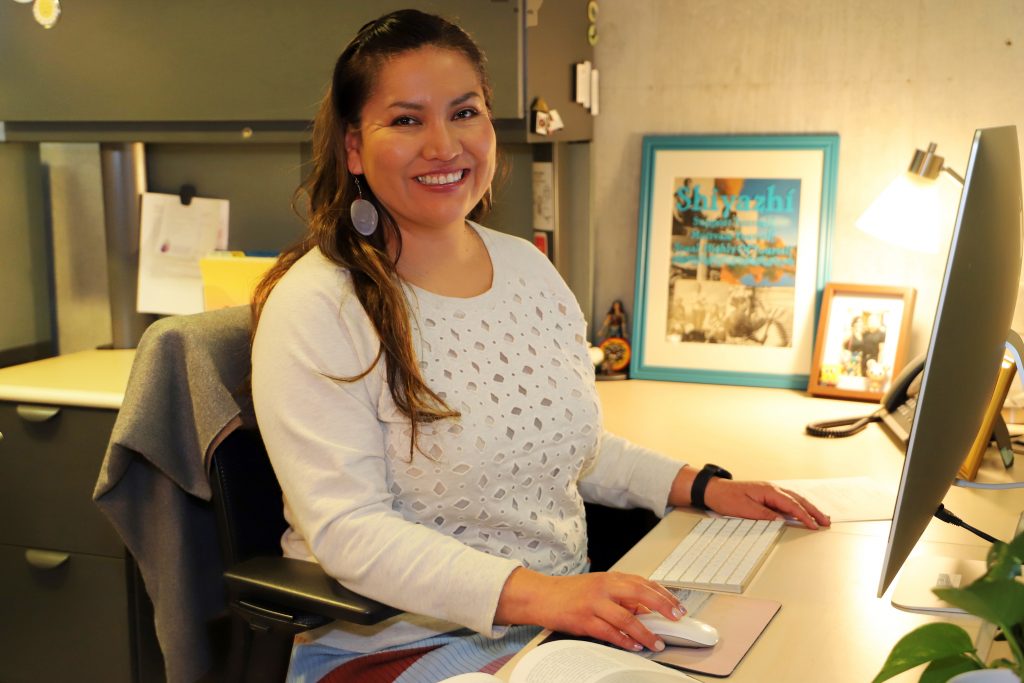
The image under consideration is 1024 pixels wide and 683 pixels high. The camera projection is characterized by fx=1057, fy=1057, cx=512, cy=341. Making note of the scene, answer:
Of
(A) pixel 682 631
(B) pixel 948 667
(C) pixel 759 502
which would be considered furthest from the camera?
(C) pixel 759 502

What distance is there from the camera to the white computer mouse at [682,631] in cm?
109

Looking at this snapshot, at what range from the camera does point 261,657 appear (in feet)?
4.60

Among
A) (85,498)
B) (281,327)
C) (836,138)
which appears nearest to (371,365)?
(281,327)

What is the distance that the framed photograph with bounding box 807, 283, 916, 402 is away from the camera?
221 cm

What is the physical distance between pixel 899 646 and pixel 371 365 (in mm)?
806

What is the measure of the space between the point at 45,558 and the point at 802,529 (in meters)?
1.60

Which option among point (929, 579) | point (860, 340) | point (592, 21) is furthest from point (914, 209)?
point (929, 579)

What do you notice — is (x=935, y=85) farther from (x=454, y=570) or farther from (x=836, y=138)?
(x=454, y=570)

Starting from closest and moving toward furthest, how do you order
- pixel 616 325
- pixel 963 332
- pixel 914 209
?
1. pixel 963 332
2. pixel 914 209
3. pixel 616 325

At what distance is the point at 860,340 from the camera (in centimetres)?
223

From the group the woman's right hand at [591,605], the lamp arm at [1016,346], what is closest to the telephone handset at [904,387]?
the lamp arm at [1016,346]

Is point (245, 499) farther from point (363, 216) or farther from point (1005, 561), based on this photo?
point (1005, 561)

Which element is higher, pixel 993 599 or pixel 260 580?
pixel 993 599

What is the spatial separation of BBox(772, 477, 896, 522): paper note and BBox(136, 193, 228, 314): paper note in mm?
1604
